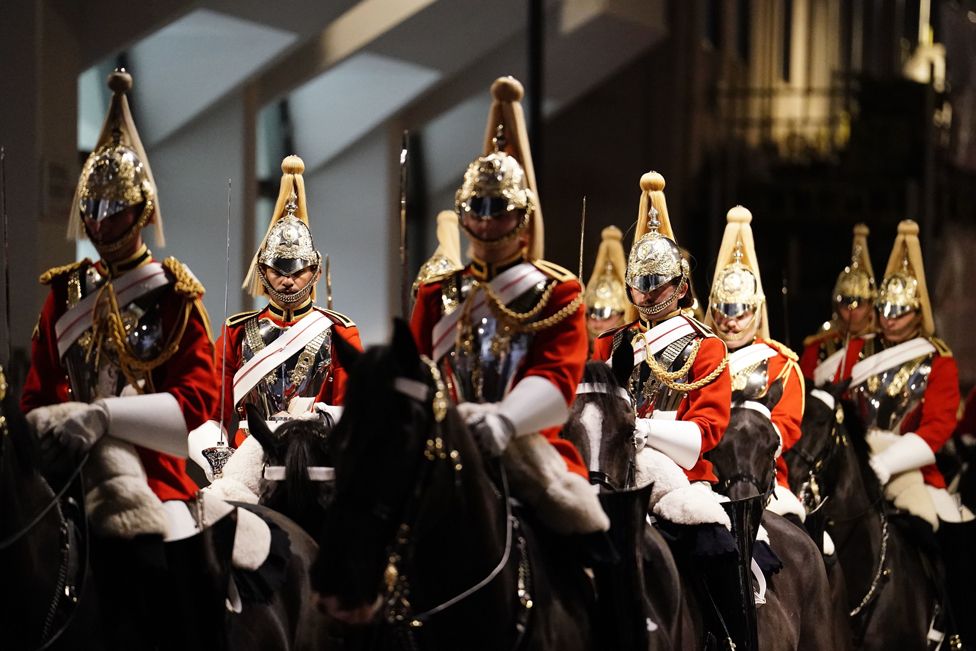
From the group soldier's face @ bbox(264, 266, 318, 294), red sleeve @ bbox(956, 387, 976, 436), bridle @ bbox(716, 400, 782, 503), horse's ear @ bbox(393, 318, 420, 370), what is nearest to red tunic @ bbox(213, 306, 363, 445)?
soldier's face @ bbox(264, 266, 318, 294)

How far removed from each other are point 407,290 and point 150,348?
703 mm

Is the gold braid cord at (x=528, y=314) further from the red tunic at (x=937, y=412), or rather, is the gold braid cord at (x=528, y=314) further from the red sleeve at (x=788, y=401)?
the red tunic at (x=937, y=412)

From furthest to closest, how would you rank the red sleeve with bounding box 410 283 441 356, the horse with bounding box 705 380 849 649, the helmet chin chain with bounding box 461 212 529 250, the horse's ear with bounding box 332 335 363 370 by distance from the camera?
the horse with bounding box 705 380 849 649 < the red sleeve with bounding box 410 283 441 356 < the helmet chin chain with bounding box 461 212 529 250 < the horse's ear with bounding box 332 335 363 370

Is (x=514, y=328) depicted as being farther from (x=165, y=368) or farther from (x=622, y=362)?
(x=165, y=368)

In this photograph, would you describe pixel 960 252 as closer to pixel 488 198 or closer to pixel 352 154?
pixel 352 154

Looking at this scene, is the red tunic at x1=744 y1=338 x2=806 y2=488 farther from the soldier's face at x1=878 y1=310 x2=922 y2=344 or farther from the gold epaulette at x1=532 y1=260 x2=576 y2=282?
the gold epaulette at x1=532 y1=260 x2=576 y2=282

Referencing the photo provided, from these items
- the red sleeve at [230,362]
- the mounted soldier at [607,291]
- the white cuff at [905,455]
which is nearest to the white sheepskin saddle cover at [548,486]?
the red sleeve at [230,362]

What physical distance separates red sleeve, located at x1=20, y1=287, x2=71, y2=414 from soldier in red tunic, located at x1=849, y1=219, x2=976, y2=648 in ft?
14.8

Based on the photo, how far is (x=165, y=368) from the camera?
464 cm

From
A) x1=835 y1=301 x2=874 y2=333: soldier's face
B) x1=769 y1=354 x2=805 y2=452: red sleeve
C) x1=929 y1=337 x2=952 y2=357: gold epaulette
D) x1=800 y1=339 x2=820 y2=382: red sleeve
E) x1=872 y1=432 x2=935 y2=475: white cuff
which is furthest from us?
x1=800 y1=339 x2=820 y2=382: red sleeve

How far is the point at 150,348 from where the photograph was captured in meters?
4.56

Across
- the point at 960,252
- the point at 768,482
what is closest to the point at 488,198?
the point at 768,482

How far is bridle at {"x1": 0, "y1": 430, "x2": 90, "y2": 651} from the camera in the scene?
416 centimetres

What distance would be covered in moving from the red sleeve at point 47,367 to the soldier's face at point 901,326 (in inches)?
206
